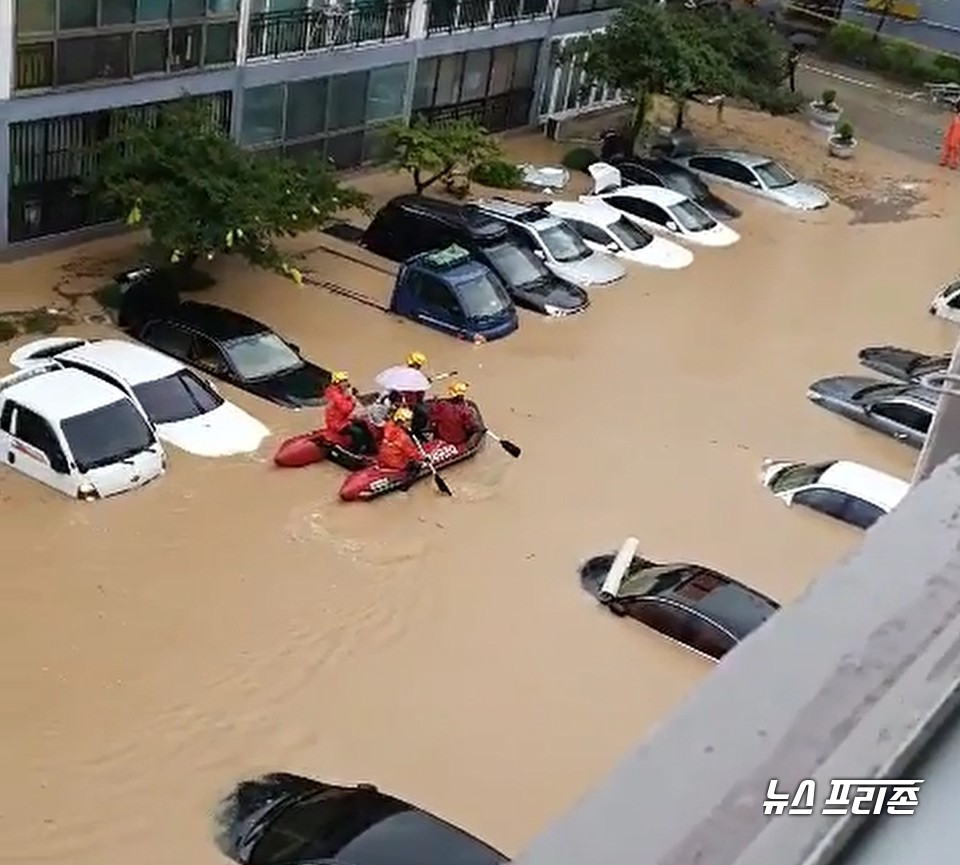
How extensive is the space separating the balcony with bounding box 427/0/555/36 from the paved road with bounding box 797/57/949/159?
30.8 feet

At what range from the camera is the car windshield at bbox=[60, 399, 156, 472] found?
14539 mm

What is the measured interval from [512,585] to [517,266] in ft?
28.3

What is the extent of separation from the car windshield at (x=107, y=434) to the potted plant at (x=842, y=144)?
21.8 m

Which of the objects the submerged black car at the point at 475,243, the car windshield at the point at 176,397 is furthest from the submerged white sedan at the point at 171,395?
the submerged black car at the point at 475,243

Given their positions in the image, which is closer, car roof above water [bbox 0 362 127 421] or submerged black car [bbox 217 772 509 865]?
submerged black car [bbox 217 772 509 865]

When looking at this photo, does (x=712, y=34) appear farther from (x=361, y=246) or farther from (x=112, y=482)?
(x=112, y=482)

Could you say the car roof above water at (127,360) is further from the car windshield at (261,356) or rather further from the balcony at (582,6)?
the balcony at (582,6)

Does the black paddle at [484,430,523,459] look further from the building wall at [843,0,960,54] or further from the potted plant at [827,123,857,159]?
the building wall at [843,0,960,54]

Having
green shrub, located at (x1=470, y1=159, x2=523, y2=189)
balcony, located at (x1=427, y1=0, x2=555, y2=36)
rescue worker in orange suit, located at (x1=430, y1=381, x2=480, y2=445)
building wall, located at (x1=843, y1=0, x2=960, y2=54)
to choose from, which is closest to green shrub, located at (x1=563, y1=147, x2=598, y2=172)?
green shrub, located at (x1=470, y1=159, x2=523, y2=189)

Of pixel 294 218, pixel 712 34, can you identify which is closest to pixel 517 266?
pixel 294 218

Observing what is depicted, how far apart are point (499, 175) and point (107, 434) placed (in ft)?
44.8

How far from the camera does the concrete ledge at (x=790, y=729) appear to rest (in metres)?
2.10

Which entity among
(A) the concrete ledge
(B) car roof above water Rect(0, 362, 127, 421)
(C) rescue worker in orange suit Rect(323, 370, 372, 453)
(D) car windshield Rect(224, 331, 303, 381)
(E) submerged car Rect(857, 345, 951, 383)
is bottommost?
(E) submerged car Rect(857, 345, 951, 383)

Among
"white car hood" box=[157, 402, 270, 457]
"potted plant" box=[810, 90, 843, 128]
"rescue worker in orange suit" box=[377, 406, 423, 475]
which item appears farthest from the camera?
"potted plant" box=[810, 90, 843, 128]
